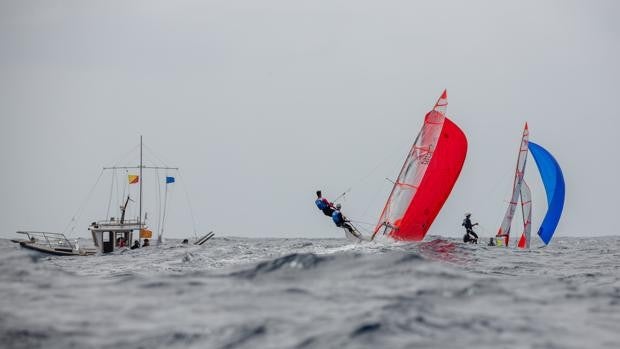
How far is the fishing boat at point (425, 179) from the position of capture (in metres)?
37.5

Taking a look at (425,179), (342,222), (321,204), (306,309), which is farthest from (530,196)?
(306,309)

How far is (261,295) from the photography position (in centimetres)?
1201

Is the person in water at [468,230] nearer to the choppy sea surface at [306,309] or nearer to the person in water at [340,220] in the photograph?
the person in water at [340,220]

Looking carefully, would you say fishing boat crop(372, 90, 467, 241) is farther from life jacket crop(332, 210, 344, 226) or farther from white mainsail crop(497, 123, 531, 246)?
white mainsail crop(497, 123, 531, 246)

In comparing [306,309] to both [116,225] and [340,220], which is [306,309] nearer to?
[340,220]

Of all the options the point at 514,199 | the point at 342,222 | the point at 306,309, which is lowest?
the point at 306,309

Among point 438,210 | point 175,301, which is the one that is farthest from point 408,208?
point 175,301

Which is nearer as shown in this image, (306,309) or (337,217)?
(306,309)

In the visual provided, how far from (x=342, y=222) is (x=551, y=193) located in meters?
16.4

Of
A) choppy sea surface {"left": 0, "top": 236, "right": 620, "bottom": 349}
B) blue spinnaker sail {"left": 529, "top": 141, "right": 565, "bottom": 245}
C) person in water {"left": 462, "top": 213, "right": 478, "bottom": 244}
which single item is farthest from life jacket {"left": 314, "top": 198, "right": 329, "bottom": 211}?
choppy sea surface {"left": 0, "top": 236, "right": 620, "bottom": 349}

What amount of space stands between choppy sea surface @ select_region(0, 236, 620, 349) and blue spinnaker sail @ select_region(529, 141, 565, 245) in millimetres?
34398

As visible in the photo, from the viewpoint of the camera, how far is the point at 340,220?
125 feet

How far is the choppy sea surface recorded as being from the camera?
9.27 meters

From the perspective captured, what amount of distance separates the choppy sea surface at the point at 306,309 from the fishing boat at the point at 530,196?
32238 mm
